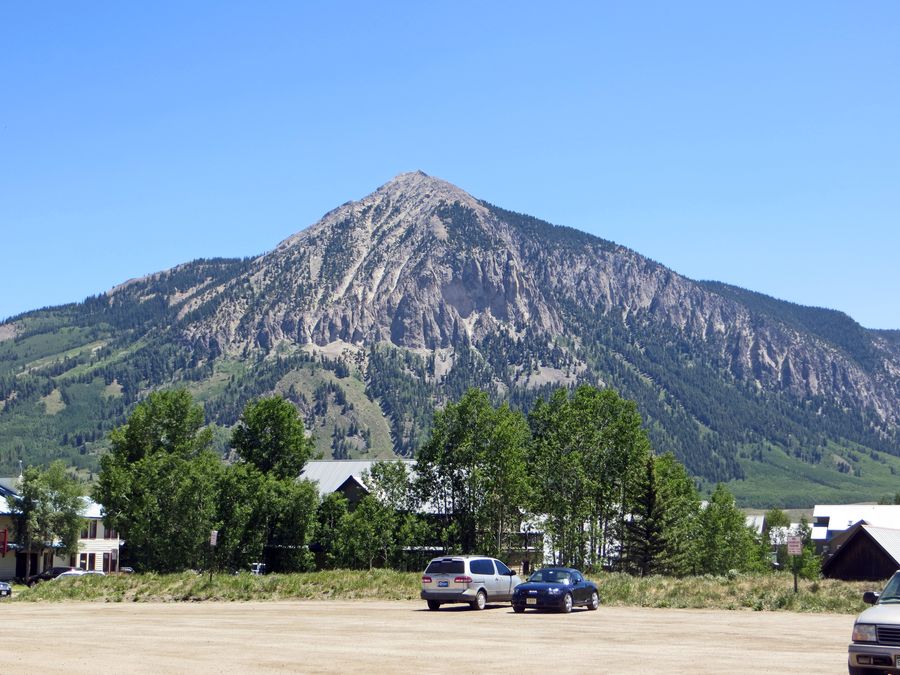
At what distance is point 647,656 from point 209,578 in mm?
32491

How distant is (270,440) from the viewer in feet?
267

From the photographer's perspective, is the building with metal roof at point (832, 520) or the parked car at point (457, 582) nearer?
the parked car at point (457, 582)

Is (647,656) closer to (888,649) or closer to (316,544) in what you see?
(888,649)

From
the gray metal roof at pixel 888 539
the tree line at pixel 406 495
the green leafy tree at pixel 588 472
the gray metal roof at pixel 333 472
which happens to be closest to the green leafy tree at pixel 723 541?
the tree line at pixel 406 495

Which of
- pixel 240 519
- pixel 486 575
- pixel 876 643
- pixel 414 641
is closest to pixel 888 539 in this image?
pixel 486 575

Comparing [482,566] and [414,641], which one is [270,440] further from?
[414,641]

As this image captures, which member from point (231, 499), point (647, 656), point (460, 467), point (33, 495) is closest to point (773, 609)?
point (647, 656)

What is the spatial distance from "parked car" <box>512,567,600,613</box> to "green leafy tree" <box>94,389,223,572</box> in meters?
35.3

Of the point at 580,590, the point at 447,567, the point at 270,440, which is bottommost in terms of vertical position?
the point at 580,590

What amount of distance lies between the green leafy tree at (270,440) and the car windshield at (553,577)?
45028mm

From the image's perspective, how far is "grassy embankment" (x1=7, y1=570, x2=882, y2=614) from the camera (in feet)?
139

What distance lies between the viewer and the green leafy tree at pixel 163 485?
67.4m

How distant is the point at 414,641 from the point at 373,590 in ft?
72.4

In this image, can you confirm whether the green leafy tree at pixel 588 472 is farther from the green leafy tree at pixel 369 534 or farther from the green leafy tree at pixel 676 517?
the green leafy tree at pixel 369 534
